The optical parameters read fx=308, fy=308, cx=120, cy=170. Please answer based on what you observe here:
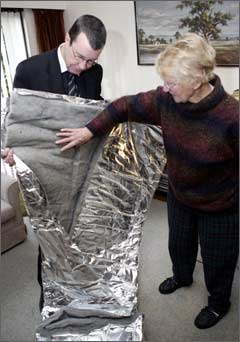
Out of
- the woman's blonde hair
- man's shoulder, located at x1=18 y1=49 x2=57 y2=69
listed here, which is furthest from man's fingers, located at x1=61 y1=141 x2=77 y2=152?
the woman's blonde hair

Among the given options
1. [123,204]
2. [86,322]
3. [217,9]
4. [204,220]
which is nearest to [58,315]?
[86,322]

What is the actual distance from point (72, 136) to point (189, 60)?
50 centimetres

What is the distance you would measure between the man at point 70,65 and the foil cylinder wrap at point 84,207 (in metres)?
0.07

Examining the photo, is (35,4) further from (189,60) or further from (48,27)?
(189,60)

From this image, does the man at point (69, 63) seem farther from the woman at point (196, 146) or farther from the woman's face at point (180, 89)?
the woman's face at point (180, 89)

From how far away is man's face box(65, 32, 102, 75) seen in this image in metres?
1.09

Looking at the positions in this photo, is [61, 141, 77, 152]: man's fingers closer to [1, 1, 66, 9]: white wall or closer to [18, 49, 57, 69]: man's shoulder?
[18, 49, 57, 69]: man's shoulder

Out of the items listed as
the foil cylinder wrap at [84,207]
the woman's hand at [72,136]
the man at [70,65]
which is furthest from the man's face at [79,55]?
the woman's hand at [72,136]

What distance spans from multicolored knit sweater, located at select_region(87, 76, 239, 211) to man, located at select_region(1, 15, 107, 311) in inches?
6.5

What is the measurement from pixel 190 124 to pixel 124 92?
5.26 ft

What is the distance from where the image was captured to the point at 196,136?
1064 mm

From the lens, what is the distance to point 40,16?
2203 millimetres

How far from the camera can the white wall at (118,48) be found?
198 cm

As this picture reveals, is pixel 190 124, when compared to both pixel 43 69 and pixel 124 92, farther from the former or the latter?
pixel 124 92
